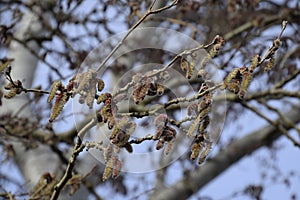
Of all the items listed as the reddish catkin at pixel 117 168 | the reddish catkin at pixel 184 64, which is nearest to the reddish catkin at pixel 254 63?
the reddish catkin at pixel 184 64

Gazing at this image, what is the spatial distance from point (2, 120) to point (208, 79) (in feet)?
7.94

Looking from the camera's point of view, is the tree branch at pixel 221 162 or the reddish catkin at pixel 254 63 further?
the tree branch at pixel 221 162

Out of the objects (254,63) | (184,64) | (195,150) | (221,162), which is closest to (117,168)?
(195,150)

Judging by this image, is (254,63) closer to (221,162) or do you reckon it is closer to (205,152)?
(205,152)

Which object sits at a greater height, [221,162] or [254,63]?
[221,162]

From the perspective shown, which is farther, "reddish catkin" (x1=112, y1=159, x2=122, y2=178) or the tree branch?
the tree branch

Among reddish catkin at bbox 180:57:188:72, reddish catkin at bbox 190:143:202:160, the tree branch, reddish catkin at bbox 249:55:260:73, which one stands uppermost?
the tree branch

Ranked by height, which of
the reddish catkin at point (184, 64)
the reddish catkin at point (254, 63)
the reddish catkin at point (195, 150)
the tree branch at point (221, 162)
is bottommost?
the reddish catkin at point (195, 150)

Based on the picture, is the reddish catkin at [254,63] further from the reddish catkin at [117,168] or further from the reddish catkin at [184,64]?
the reddish catkin at [117,168]

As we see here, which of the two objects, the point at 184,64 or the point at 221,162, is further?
the point at 221,162

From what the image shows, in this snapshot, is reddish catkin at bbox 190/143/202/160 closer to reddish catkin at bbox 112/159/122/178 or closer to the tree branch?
reddish catkin at bbox 112/159/122/178

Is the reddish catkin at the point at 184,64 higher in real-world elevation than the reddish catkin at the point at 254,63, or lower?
higher

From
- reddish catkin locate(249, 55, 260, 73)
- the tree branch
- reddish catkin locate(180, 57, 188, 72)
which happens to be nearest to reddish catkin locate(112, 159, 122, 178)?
reddish catkin locate(180, 57, 188, 72)

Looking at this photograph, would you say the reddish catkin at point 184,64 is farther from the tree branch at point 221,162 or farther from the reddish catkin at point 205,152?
the tree branch at point 221,162
